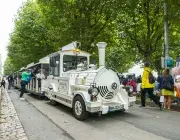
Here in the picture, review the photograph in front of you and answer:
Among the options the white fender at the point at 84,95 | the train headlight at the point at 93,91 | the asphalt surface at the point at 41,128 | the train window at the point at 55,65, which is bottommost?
the asphalt surface at the point at 41,128

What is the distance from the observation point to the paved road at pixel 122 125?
6848 millimetres

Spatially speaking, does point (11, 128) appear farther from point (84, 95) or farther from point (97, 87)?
point (97, 87)

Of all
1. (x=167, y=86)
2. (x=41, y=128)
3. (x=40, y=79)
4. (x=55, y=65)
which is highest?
(x=55, y=65)

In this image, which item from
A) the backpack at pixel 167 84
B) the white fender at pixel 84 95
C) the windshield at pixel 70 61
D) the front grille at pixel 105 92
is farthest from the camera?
the windshield at pixel 70 61

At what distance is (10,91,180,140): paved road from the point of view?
6848mm

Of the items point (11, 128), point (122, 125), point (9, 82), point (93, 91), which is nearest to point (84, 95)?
point (93, 91)

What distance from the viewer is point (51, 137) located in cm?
683

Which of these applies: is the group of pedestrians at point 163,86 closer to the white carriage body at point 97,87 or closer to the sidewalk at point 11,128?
the white carriage body at point 97,87

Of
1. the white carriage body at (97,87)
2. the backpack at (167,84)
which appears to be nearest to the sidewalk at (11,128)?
the white carriage body at (97,87)

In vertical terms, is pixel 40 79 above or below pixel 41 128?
above

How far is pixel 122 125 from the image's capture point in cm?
820

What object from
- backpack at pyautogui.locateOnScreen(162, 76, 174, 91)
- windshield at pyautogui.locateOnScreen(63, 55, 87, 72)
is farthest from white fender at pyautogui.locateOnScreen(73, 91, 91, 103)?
backpack at pyautogui.locateOnScreen(162, 76, 174, 91)

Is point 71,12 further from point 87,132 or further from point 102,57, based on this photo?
point 87,132

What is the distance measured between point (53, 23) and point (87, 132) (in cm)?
1762
